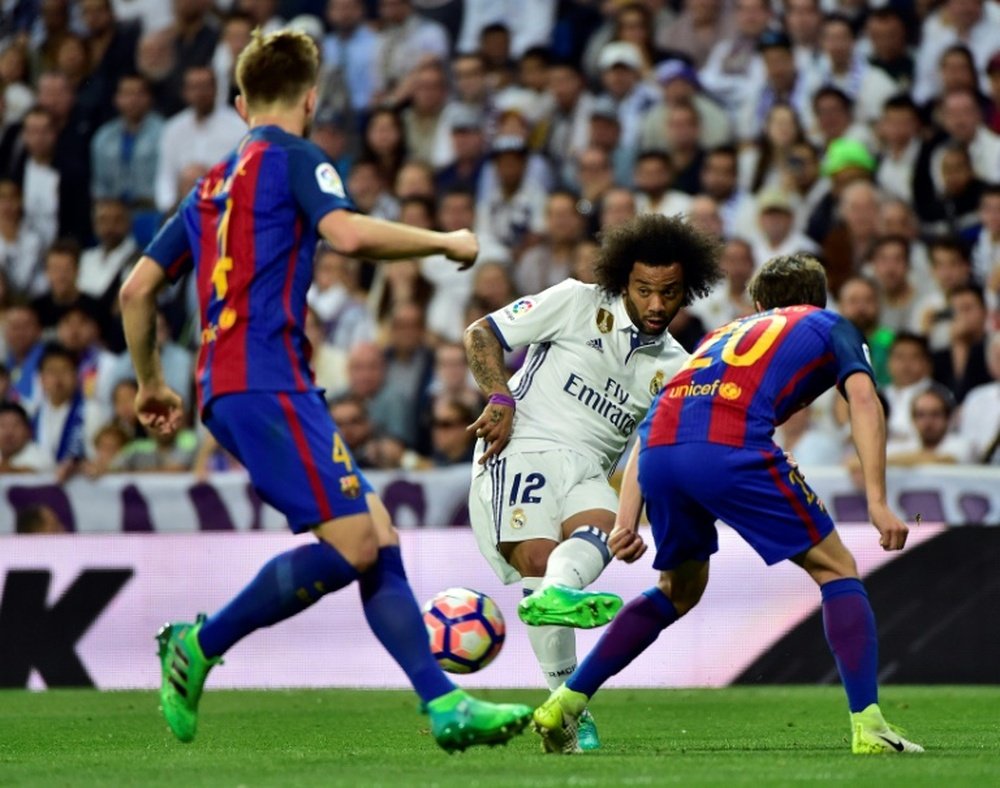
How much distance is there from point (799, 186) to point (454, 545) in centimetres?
453

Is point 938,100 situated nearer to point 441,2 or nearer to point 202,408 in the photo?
point 441,2

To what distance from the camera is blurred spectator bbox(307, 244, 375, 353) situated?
14.6 metres

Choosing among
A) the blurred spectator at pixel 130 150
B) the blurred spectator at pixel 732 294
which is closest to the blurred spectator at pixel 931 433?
the blurred spectator at pixel 732 294

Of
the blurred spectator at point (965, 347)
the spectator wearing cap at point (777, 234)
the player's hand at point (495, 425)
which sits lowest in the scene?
the blurred spectator at point (965, 347)

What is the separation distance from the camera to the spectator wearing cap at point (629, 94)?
15.4m

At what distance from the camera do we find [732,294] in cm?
1340

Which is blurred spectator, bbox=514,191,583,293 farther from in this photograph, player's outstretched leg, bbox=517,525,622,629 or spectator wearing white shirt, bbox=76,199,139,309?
player's outstretched leg, bbox=517,525,622,629

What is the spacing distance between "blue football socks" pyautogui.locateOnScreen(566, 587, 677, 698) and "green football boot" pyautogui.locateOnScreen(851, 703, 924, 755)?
0.80m

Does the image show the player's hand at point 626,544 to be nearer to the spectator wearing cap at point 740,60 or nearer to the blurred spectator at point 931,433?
the blurred spectator at point 931,433

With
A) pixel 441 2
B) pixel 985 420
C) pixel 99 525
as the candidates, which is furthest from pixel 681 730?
pixel 441 2

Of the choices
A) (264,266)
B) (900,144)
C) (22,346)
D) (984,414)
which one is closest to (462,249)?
(264,266)

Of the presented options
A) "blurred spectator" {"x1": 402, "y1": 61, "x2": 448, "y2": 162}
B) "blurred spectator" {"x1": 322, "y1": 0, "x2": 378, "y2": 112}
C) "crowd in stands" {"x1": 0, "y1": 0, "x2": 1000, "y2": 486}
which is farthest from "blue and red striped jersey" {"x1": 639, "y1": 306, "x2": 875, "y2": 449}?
"blurred spectator" {"x1": 322, "y1": 0, "x2": 378, "y2": 112}

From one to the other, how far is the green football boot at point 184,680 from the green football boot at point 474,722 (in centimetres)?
78

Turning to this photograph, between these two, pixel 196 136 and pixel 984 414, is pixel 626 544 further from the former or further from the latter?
pixel 196 136
